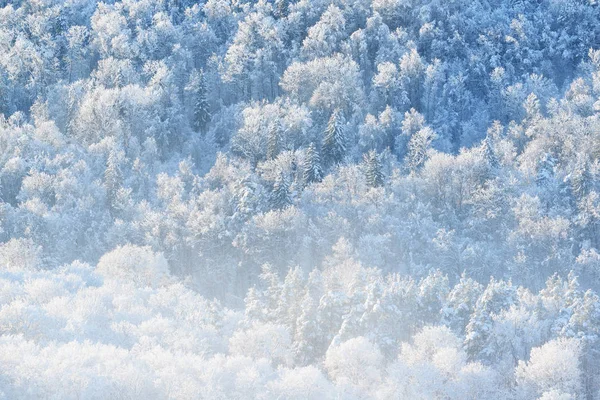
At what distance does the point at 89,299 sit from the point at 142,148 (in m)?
43.0

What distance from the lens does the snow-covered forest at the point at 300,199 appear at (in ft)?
189

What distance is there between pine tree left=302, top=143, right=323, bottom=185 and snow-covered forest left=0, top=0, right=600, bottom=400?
66 centimetres

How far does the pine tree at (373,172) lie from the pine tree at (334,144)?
20.4ft

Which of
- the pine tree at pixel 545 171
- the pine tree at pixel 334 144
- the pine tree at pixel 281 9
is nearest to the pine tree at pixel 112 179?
the pine tree at pixel 334 144

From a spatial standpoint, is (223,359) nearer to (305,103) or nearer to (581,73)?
(305,103)

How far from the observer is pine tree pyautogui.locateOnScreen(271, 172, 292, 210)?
89.9m

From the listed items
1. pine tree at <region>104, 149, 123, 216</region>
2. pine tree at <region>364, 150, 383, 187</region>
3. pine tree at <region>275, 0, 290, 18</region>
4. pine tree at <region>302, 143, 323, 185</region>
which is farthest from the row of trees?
pine tree at <region>275, 0, 290, 18</region>

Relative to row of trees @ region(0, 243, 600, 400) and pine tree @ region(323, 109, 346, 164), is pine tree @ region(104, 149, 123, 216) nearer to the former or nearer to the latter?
row of trees @ region(0, 243, 600, 400)

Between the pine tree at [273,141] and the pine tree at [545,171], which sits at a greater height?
the pine tree at [273,141]

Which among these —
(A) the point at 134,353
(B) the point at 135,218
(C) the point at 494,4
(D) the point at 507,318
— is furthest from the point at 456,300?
(C) the point at 494,4

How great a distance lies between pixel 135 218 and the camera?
90.6 metres

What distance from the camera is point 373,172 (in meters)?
94.3

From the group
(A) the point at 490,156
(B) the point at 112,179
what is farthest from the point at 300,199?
(A) the point at 490,156

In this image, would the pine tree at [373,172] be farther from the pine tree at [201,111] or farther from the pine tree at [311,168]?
the pine tree at [201,111]
